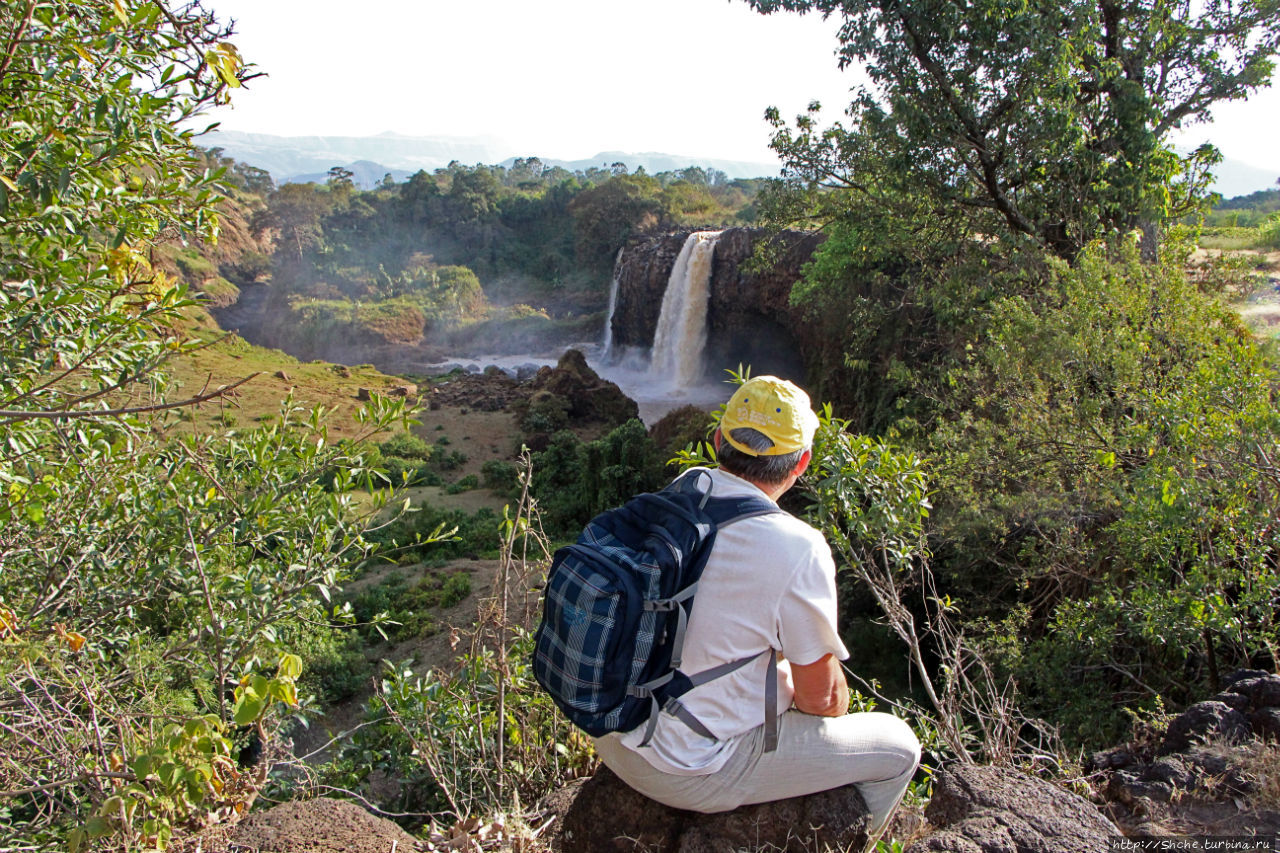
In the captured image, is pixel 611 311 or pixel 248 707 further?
pixel 611 311

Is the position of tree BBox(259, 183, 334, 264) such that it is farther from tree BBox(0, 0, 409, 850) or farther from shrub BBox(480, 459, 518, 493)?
tree BBox(0, 0, 409, 850)

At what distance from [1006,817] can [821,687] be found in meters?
0.77

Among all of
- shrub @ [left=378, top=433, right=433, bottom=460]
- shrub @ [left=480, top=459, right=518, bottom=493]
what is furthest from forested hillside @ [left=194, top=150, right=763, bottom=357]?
shrub @ [left=480, top=459, right=518, bottom=493]

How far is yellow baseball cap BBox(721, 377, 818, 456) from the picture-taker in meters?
1.87

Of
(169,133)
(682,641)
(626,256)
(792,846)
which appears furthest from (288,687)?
(626,256)

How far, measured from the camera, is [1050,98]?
776cm

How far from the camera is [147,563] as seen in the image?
325 centimetres

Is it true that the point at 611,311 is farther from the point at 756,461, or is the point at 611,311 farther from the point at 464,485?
the point at 756,461

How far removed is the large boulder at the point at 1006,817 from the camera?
1.97 metres

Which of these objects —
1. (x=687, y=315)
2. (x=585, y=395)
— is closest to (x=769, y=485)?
(x=585, y=395)

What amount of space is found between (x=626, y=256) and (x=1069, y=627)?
81.2ft

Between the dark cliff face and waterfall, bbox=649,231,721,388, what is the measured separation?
0.28m

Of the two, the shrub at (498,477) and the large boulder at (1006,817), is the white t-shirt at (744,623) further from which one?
the shrub at (498,477)

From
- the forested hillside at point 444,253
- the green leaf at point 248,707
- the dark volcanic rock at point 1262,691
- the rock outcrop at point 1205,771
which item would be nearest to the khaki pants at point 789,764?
the green leaf at point 248,707
